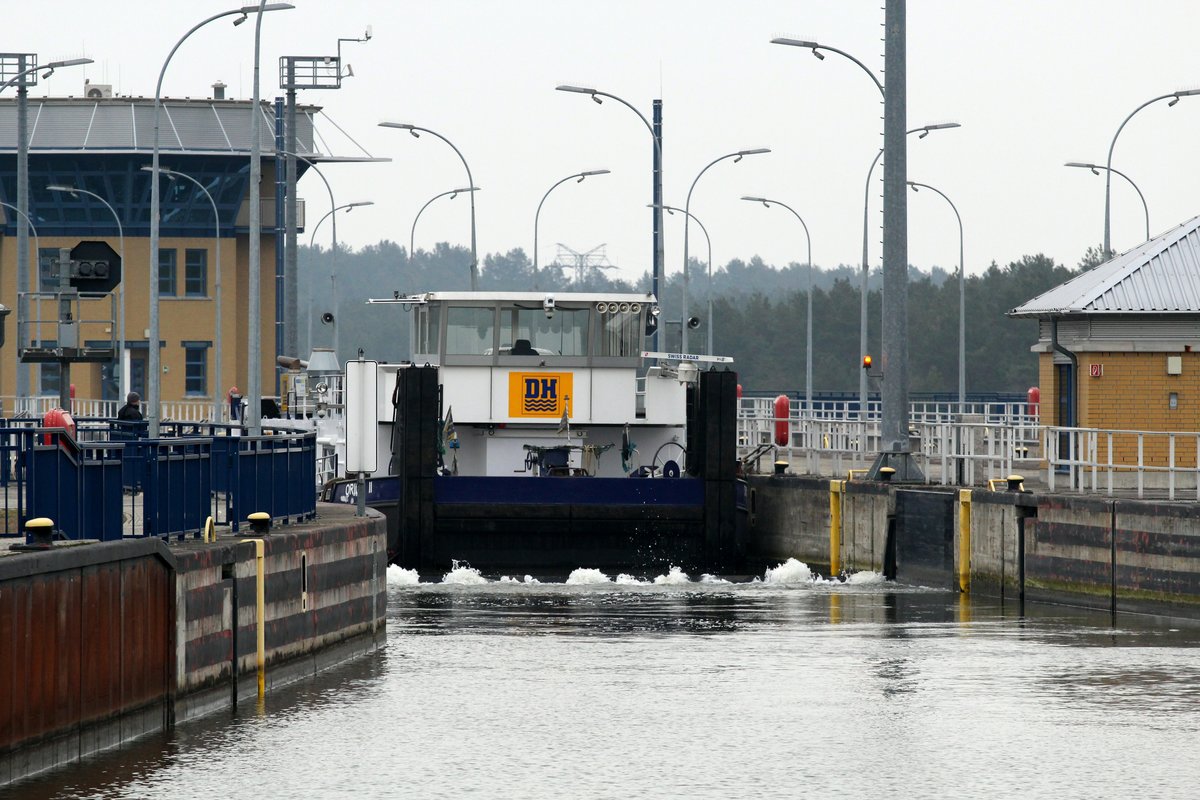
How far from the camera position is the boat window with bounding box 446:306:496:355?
33.6 meters

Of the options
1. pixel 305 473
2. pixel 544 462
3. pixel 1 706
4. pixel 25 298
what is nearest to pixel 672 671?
pixel 305 473

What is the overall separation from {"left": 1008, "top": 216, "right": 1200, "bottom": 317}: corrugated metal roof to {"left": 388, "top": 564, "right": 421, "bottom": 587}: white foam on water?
10.4 m

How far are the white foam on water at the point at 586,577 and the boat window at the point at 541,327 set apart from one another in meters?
4.78

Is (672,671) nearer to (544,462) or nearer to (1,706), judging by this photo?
(1,706)

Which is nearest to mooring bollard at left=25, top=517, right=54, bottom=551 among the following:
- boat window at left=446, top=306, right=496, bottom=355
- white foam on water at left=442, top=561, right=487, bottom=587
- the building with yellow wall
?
white foam on water at left=442, top=561, right=487, bottom=587

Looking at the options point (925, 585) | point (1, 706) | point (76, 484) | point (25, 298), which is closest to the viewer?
point (1, 706)

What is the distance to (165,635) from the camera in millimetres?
15242

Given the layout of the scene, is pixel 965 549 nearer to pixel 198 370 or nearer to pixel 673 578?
pixel 673 578

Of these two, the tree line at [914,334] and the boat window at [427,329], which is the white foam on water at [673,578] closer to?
the boat window at [427,329]

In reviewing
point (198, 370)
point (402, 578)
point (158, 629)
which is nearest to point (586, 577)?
point (402, 578)

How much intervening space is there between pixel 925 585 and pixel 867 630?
5.15m

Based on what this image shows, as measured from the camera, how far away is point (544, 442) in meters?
33.0

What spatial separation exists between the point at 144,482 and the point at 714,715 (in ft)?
16.7

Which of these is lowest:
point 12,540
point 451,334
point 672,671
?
point 672,671
